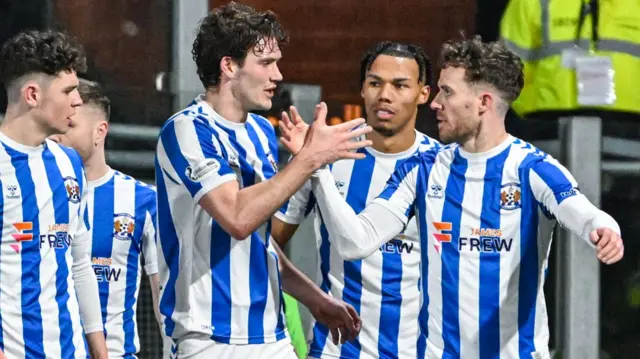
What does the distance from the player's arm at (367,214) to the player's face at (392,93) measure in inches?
26.0

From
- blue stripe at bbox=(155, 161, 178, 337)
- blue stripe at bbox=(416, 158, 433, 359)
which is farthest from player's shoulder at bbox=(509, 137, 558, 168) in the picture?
blue stripe at bbox=(155, 161, 178, 337)

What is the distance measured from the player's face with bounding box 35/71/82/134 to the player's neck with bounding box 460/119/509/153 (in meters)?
1.25

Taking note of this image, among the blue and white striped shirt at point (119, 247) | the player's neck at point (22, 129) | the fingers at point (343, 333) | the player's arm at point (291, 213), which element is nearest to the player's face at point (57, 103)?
the player's neck at point (22, 129)

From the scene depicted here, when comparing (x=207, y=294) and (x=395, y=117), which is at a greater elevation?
(x=395, y=117)

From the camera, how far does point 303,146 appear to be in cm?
358

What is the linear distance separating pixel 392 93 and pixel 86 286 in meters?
1.44

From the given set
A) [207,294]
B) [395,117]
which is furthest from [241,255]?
[395,117]

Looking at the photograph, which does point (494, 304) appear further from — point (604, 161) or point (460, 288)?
point (604, 161)

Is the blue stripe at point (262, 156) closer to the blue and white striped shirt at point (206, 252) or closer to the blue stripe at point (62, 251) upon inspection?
the blue and white striped shirt at point (206, 252)

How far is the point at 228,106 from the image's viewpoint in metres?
3.83

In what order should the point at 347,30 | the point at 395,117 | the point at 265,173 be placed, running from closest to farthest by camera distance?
1. the point at 265,173
2. the point at 395,117
3. the point at 347,30

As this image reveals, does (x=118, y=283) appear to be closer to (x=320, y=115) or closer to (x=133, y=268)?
(x=133, y=268)

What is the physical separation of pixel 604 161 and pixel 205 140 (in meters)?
3.00

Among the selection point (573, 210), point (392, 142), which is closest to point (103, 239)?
point (392, 142)
